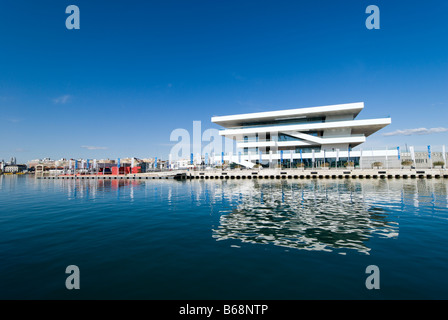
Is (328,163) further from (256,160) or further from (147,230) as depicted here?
(147,230)

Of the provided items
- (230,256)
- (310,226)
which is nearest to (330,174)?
(310,226)

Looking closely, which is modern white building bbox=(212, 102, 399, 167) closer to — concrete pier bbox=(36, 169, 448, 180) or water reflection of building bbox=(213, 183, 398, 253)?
concrete pier bbox=(36, 169, 448, 180)

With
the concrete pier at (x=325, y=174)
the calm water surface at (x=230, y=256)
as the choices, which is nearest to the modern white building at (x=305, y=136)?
the concrete pier at (x=325, y=174)

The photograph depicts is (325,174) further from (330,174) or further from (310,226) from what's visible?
(310,226)

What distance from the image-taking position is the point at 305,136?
54938mm

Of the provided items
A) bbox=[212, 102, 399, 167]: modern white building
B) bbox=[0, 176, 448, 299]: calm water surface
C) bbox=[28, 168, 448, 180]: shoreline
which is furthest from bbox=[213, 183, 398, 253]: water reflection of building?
bbox=[212, 102, 399, 167]: modern white building

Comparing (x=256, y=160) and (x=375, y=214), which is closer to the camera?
(x=375, y=214)

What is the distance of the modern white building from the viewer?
51.0m

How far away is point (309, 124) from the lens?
54469 millimetres

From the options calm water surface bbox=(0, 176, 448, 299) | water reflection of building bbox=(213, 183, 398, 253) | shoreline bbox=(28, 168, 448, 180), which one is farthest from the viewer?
shoreline bbox=(28, 168, 448, 180)

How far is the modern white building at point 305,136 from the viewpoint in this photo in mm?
51031

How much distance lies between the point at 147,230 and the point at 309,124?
172 feet

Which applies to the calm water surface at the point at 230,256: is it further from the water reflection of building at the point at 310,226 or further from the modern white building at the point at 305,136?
the modern white building at the point at 305,136
